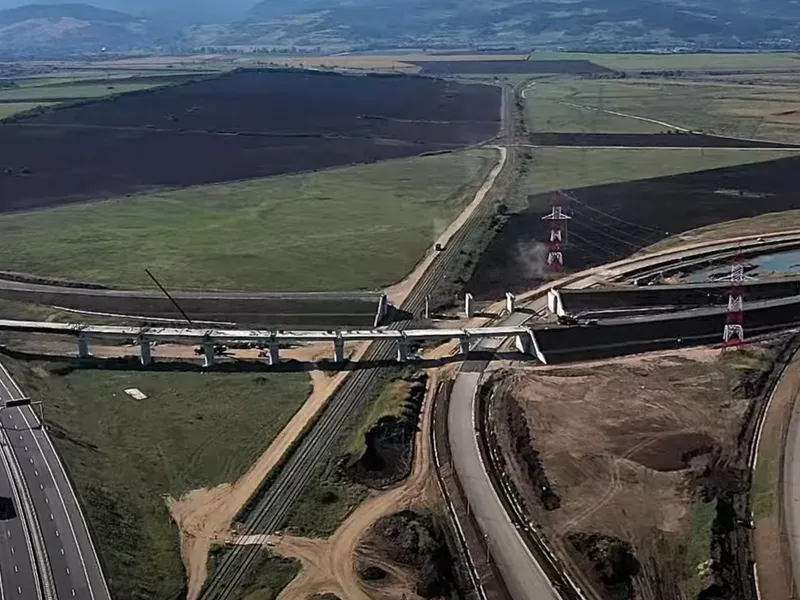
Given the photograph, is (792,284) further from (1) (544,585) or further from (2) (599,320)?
(1) (544,585)

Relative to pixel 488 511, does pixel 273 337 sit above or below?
above

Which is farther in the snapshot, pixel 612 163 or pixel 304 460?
pixel 612 163

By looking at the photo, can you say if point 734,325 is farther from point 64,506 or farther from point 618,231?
point 64,506

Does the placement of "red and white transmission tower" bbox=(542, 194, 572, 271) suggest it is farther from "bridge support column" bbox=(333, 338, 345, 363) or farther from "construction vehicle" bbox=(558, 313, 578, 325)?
"bridge support column" bbox=(333, 338, 345, 363)

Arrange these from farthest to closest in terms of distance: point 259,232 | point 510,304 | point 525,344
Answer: point 259,232, point 510,304, point 525,344

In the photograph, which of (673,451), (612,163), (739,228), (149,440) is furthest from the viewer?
(612,163)

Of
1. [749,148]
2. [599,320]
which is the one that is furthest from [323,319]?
[749,148]

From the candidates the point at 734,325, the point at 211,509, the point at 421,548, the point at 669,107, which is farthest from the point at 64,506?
the point at 669,107
